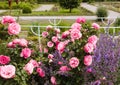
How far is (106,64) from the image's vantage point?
2.88 m

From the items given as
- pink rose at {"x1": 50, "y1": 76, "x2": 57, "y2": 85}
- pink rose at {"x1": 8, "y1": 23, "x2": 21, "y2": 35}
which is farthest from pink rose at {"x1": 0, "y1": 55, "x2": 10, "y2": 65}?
pink rose at {"x1": 50, "y1": 76, "x2": 57, "y2": 85}

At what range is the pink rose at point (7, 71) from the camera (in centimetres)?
270

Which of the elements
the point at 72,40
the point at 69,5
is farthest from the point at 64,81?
the point at 69,5

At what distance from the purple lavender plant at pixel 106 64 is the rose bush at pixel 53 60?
6 cm

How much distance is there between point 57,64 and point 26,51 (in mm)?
280

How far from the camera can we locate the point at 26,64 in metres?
2.89

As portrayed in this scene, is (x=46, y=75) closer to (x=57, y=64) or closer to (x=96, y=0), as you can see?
(x=57, y=64)

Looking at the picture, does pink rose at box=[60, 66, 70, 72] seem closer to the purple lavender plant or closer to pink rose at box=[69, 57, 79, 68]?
pink rose at box=[69, 57, 79, 68]

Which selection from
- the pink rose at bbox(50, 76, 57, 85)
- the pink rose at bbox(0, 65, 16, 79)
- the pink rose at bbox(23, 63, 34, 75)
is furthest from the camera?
the pink rose at bbox(50, 76, 57, 85)

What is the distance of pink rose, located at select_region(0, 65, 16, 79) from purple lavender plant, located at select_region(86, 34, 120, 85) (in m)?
0.56

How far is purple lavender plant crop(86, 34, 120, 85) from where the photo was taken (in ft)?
9.37

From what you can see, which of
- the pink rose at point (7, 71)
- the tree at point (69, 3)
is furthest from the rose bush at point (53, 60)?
the tree at point (69, 3)

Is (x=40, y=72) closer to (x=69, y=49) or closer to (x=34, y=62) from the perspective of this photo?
(x=34, y=62)

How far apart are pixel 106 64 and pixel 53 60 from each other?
42cm
